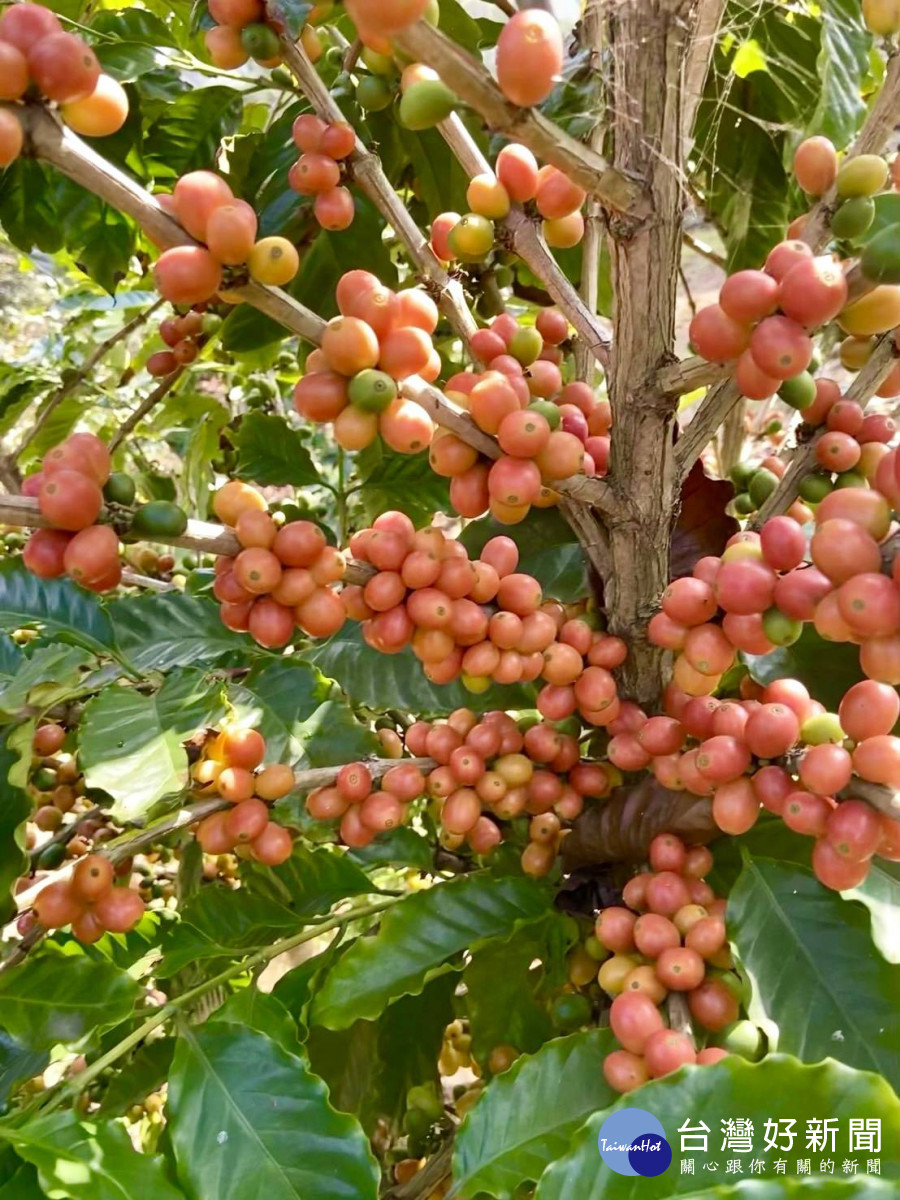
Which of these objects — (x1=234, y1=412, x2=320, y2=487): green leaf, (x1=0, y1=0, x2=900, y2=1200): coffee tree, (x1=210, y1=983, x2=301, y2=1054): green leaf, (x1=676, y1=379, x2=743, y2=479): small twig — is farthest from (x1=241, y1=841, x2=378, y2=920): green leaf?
(x1=234, y1=412, x2=320, y2=487): green leaf

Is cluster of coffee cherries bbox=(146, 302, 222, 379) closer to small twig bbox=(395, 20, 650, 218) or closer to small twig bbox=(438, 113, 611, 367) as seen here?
small twig bbox=(438, 113, 611, 367)

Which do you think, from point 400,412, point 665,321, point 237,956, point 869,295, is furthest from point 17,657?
point 869,295

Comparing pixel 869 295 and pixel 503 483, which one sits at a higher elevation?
pixel 869 295

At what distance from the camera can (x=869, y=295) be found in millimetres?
471

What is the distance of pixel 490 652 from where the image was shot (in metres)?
0.60

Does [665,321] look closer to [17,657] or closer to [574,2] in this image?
[574,2]

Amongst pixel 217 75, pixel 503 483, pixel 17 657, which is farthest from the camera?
pixel 217 75

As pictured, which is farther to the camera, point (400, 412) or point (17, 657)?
point (17, 657)

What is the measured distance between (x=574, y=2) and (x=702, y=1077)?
78 centimetres

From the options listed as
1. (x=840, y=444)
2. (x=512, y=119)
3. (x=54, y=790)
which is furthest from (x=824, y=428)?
(x=54, y=790)

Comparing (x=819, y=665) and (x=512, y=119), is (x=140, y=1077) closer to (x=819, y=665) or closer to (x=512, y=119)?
(x=819, y=665)

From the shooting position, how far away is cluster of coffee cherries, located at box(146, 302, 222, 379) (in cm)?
113

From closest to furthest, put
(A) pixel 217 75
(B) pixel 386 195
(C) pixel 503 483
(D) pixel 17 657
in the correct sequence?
1. (C) pixel 503 483
2. (B) pixel 386 195
3. (D) pixel 17 657
4. (A) pixel 217 75

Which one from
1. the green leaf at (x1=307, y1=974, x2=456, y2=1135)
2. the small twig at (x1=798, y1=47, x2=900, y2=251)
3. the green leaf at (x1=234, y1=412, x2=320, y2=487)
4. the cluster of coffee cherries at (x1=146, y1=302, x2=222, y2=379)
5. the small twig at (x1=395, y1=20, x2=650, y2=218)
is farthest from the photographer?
the green leaf at (x1=234, y1=412, x2=320, y2=487)
